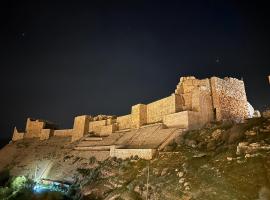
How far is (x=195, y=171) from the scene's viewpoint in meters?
18.0

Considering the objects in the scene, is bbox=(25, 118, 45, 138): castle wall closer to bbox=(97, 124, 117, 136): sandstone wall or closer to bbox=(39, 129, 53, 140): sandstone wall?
bbox=(39, 129, 53, 140): sandstone wall

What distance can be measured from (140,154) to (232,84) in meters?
17.9

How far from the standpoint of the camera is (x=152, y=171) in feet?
70.0

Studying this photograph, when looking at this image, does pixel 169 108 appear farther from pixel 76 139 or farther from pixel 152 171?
pixel 76 139

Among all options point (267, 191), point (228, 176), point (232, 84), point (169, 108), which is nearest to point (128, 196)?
point (228, 176)

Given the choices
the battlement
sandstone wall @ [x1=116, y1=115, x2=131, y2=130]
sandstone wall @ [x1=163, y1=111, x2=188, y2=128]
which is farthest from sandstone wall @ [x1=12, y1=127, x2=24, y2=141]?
sandstone wall @ [x1=163, y1=111, x2=188, y2=128]

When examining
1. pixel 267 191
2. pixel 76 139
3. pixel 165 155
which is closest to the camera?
pixel 267 191

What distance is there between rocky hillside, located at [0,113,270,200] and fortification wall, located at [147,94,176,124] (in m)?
8.69

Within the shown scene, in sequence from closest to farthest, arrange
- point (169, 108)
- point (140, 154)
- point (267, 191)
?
point (267, 191), point (140, 154), point (169, 108)

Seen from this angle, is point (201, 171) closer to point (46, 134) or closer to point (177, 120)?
point (177, 120)

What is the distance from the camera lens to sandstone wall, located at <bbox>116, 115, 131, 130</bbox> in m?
42.5

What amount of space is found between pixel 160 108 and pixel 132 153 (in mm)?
11299

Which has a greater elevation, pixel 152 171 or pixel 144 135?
pixel 144 135

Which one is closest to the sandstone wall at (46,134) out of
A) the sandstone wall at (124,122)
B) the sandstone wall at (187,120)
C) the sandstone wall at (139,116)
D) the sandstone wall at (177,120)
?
the sandstone wall at (124,122)
